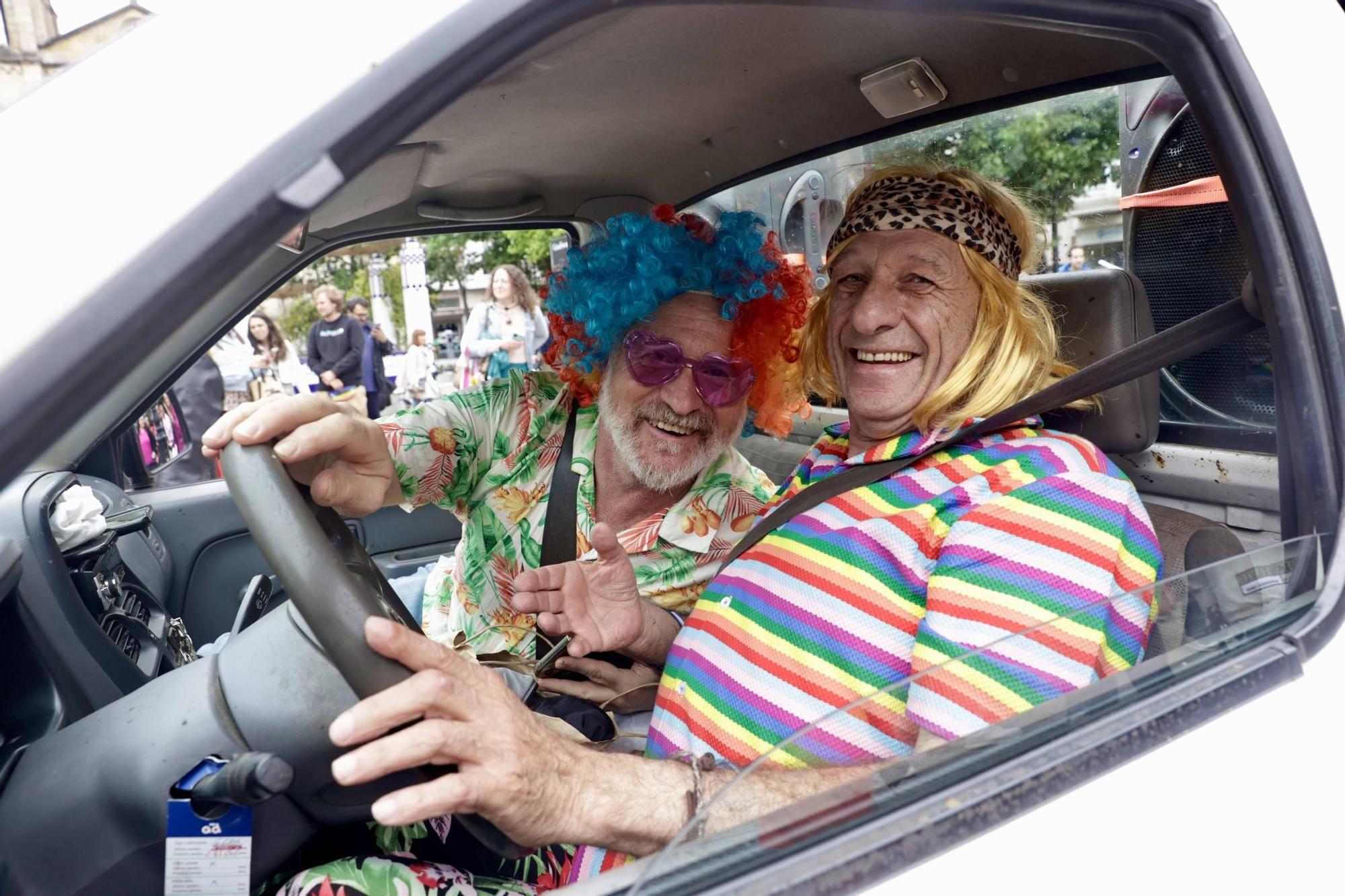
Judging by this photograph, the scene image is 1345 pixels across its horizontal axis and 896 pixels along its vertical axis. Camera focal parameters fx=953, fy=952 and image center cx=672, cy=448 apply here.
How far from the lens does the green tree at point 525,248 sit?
3.16 metres

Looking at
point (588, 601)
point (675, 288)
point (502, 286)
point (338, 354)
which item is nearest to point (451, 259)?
point (502, 286)

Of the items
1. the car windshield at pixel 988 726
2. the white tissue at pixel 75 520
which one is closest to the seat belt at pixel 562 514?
the white tissue at pixel 75 520

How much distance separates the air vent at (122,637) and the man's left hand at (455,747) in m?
1.28

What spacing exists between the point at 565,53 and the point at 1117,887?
1.49 m

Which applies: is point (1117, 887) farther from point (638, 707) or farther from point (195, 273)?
point (638, 707)

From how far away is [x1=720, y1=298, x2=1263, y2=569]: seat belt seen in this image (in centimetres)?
137

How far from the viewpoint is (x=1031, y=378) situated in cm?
183

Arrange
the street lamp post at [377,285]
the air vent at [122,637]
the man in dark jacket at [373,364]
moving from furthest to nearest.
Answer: the man in dark jacket at [373,364], the street lamp post at [377,285], the air vent at [122,637]

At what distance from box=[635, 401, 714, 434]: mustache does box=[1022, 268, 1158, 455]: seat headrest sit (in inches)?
32.5

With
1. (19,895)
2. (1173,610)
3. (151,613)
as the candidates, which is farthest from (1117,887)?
(151,613)

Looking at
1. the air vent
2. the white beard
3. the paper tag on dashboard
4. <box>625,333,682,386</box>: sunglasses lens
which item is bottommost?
the air vent

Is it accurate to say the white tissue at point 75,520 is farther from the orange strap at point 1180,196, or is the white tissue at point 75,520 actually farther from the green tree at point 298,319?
the orange strap at point 1180,196

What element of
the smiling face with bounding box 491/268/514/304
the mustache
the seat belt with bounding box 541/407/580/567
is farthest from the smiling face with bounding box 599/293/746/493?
the smiling face with bounding box 491/268/514/304

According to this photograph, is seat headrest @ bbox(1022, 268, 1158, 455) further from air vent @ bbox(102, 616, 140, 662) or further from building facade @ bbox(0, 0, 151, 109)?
air vent @ bbox(102, 616, 140, 662)
